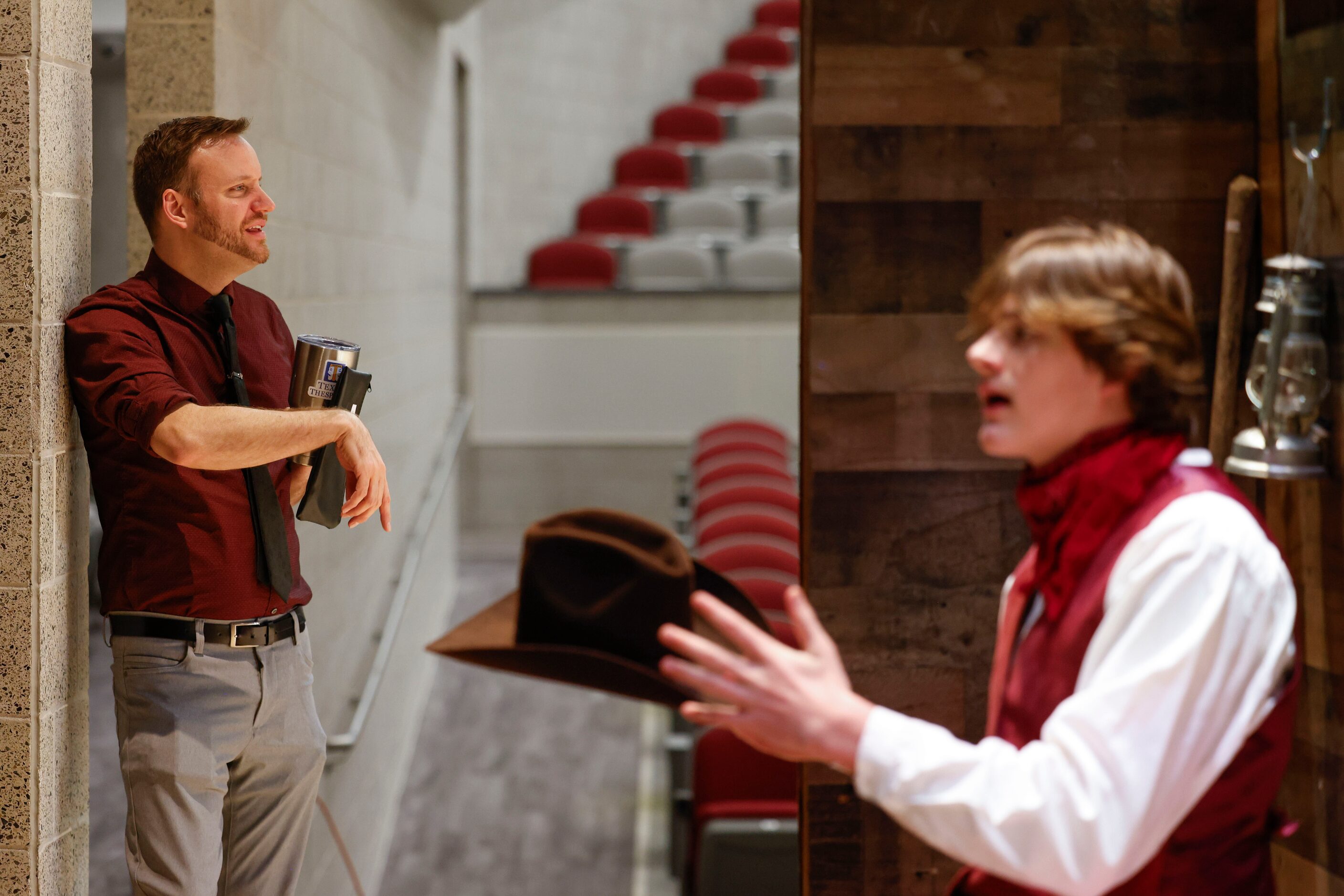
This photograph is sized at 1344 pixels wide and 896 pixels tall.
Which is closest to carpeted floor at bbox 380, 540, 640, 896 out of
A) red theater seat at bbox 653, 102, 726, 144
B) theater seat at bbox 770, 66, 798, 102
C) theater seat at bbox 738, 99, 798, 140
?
red theater seat at bbox 653, 102, 726, 144

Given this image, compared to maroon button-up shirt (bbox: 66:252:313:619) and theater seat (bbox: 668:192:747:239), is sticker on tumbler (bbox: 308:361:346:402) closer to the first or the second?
maroon button-up shirt (bbox: 66:252:313:619)

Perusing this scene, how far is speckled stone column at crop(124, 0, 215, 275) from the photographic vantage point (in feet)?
6.22

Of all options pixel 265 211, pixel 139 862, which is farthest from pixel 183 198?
pixel 139 862

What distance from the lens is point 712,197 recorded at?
8.16 meters

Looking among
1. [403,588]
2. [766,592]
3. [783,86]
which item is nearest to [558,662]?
[766,592]

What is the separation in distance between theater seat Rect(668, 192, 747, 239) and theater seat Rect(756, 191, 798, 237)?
0.14 metres

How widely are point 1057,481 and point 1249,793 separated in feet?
1.04

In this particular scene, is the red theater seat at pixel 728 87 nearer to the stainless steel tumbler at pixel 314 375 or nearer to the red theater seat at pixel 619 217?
the red theater seat at pixel 619 217

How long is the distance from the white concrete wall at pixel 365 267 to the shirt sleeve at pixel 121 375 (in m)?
0.33

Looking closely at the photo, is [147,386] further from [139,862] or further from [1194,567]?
[1194,567]

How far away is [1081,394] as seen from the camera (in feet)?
3.59

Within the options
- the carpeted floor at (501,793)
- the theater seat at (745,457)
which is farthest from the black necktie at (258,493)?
the theater seat at (745,457)

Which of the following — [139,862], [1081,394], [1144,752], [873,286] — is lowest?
[139,862]

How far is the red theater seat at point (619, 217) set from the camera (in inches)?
314
